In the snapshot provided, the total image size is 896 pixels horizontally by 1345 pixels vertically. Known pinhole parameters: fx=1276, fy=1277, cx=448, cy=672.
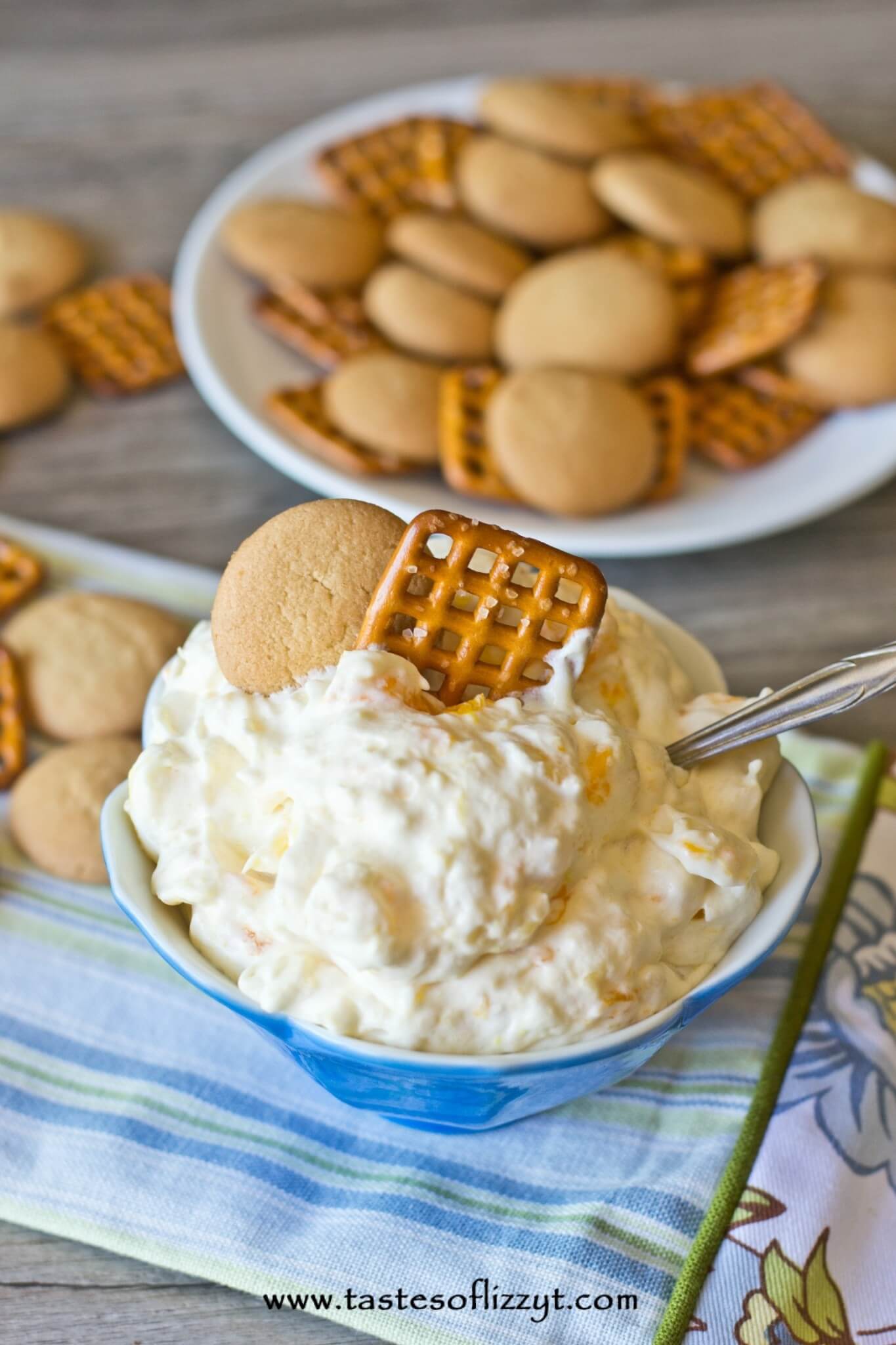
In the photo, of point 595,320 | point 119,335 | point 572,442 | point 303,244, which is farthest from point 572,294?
point 119,335

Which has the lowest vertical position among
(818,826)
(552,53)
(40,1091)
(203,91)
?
(40,1091)

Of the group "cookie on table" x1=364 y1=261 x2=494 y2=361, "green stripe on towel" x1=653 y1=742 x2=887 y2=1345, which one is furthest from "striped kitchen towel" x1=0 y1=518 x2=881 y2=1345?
"cookie on table" x1=364 y1=261 x2=494 y2=361

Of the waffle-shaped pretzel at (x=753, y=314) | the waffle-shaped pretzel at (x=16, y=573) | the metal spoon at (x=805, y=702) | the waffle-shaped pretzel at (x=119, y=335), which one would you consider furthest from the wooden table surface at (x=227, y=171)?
the metal spoon at (x=805, y=702)

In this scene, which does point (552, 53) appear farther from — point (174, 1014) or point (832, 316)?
point (174, 1014)

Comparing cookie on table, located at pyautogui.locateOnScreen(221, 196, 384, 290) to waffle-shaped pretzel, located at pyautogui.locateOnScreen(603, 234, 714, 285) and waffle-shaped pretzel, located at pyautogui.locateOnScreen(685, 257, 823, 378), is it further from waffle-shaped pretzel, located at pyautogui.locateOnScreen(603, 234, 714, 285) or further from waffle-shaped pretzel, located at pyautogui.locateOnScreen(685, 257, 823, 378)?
waffle-shaped pretzel, located at pyautogui.locateOnScreen(685, 257, 823, 378)

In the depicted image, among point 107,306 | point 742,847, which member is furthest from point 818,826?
point 107,306

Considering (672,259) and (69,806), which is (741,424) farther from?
(69,806)

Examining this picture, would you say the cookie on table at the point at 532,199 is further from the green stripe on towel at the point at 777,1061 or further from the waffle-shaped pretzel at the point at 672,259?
the green stripe on towel at the point at 777,1061
